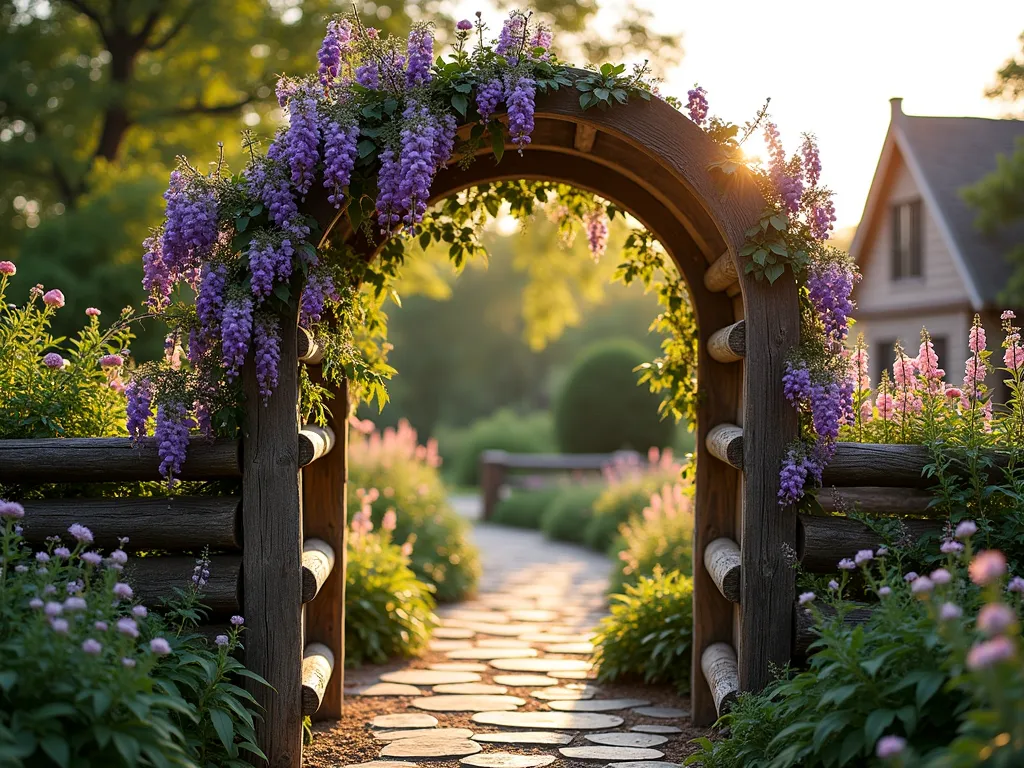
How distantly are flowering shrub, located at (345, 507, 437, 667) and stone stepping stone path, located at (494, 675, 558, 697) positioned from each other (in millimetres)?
823

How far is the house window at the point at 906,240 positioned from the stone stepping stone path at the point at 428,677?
39.9ft

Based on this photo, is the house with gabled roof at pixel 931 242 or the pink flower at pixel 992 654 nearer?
the pink flower at pixel 992 654

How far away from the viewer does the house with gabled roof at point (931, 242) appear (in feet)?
45.8

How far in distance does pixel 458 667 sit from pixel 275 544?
2.34 meters

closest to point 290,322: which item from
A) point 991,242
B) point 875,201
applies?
point 991,242

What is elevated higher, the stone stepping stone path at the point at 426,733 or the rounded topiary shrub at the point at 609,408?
the rounded topiary shrub at the point at 609,408

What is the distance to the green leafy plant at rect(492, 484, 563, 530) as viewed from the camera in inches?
549

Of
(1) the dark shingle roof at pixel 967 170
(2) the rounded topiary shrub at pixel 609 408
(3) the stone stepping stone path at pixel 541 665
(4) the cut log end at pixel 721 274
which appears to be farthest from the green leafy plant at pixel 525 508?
(4) the cut log end at pixel 721 274

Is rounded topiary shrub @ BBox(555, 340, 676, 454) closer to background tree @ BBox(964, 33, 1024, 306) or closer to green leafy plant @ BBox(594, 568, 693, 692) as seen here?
background tree @ BBox(964, 33, 1024, 306)

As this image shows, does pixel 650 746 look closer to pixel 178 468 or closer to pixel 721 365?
pixel 721 365

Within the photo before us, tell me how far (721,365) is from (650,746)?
1.73m

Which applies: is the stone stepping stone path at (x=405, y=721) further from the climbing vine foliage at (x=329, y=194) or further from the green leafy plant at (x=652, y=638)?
the climbing vine foliage at (x=329, y=194)

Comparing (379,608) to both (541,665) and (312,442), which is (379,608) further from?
(312,442)

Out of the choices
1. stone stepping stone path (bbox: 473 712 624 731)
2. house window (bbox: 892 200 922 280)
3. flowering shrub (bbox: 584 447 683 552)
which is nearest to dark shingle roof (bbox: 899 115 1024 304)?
house window (bbox: 892 200 922 280)
